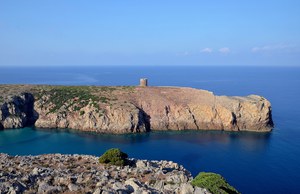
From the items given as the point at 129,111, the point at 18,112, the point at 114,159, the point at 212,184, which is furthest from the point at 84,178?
the point at 18,112

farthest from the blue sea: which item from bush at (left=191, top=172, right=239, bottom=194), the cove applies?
bush at (left=191, top=172, right=239, bottom=194)

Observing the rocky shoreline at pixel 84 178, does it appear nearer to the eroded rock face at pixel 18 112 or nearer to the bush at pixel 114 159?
the bush at pixel 114 159

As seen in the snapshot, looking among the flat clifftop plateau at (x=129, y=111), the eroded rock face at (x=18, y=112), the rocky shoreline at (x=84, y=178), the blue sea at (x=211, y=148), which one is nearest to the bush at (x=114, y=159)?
the rocky shoreline at (x=84, y=178)

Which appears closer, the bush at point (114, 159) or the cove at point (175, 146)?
the bush at point (114, 159)

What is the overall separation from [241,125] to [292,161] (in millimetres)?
20705

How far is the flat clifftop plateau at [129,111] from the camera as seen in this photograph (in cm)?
6762

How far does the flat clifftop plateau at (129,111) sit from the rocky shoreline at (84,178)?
36635mm

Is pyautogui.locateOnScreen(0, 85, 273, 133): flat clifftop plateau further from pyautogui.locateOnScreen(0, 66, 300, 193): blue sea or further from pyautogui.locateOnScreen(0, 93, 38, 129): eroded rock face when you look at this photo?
pyautogui.locateOnScreen(0, 66, 300, 193): blue sea

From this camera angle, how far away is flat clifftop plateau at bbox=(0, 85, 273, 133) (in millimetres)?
67625

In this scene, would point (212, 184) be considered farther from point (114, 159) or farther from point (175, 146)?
point (175, 146)

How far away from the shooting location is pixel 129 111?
6844cm

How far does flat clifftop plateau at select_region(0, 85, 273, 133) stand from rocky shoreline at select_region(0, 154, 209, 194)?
3663cm

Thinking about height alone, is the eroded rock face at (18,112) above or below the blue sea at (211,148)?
above

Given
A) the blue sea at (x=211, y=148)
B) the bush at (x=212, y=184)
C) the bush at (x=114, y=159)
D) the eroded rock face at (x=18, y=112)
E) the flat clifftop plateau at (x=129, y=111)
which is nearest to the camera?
the bush at (x=212, y=184)
